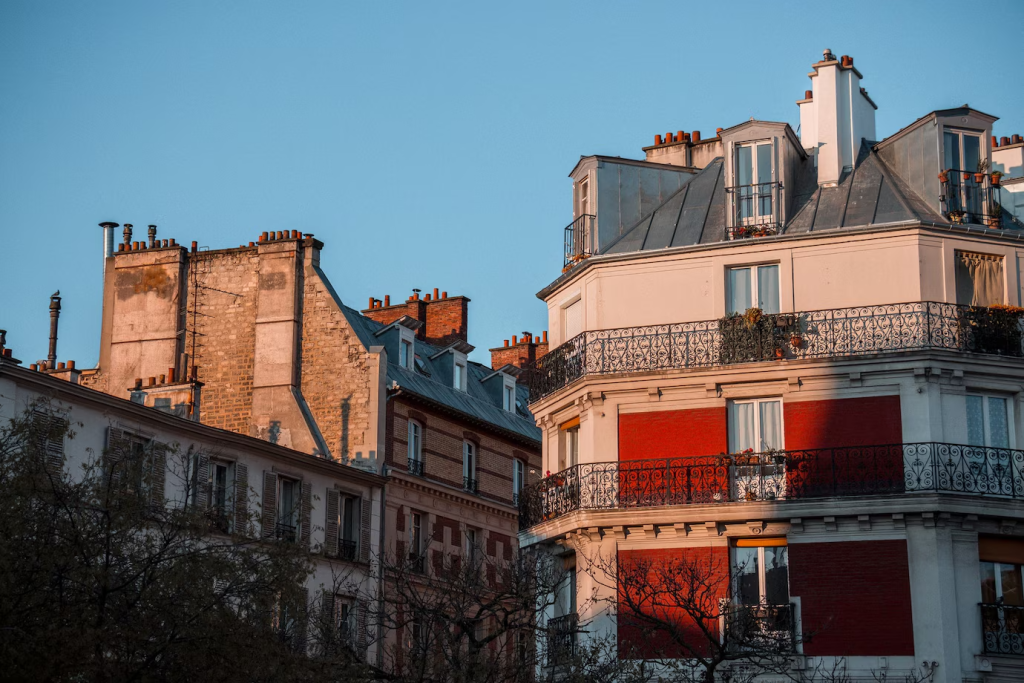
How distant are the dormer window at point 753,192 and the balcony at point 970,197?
2955 mm

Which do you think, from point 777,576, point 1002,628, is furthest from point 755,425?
point 1002,628

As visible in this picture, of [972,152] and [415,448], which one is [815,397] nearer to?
[972,152]

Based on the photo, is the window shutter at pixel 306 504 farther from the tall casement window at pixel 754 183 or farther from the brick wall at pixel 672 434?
the tall casement window at pixel 754 183

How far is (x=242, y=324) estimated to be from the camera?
1503 inches

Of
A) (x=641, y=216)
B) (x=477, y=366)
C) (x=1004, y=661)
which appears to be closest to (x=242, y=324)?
(x=477, y=366)

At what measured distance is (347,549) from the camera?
1363 inches

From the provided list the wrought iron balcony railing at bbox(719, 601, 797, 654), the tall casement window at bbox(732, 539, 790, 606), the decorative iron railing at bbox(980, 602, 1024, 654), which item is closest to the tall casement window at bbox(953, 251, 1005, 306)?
the decorative iron railing at bbox(980, 602, 1024, 654)

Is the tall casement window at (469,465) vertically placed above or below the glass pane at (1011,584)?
above

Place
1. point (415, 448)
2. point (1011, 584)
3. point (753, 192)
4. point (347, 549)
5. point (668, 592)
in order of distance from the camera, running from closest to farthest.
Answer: point (668, 592), point (1011, 584), point (753, 192), point (347, 549), point (415, 448)

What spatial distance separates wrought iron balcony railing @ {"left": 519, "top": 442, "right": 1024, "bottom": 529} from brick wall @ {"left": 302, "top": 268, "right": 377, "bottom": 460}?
10668 mm

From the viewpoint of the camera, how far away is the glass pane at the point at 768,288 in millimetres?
26828

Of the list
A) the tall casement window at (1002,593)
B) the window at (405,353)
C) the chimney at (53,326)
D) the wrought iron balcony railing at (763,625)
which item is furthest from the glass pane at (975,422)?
the chimney at (53,326)

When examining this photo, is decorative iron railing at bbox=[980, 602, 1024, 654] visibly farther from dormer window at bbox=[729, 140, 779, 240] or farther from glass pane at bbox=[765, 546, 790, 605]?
dormer window at bbox=[729, 140, 779, 240]

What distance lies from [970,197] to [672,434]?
6.72 m
